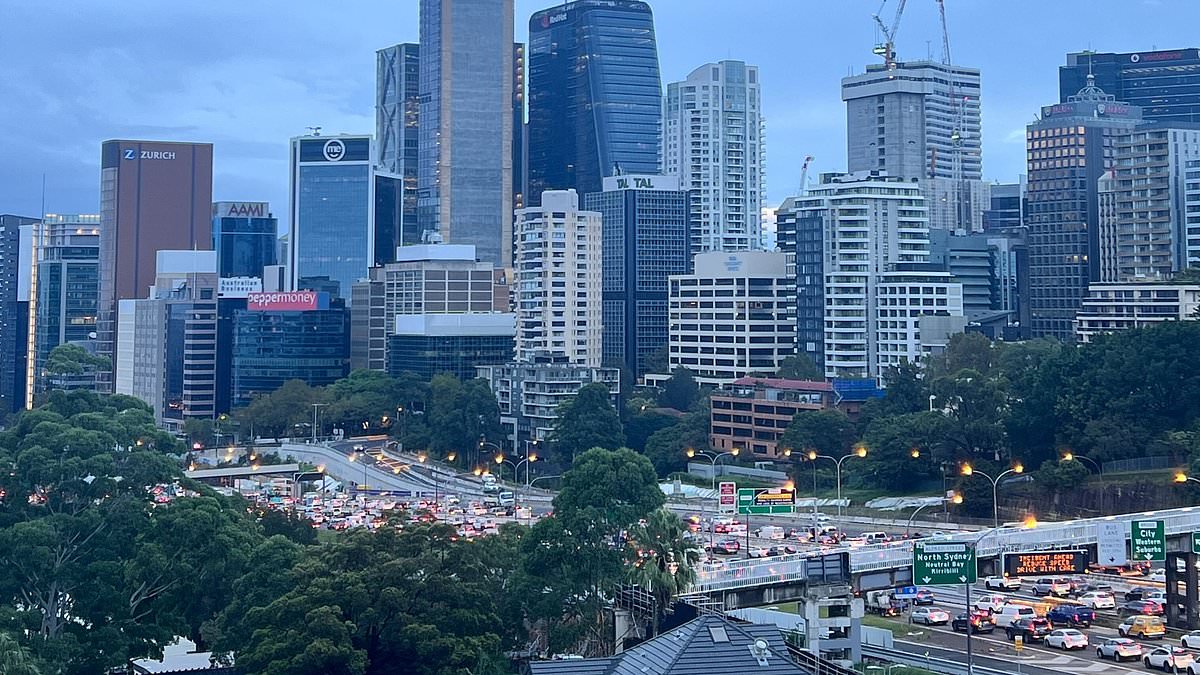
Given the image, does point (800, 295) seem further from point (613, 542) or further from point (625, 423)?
point (613, 542)

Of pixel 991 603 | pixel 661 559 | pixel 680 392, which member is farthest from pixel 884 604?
pixel 680 392

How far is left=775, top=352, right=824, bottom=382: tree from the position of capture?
176750mm

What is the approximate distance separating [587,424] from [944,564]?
9341cm

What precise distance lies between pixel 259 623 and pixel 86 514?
15.3 m

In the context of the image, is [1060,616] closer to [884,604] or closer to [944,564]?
[884,604]

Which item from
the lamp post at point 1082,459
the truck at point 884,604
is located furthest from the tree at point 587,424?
the truck at point 884,604

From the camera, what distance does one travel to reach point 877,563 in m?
68.4

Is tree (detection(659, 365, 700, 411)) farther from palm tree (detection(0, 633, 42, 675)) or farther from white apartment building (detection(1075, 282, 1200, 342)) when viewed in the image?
palm tree (detection(0, 633, 42, 675))

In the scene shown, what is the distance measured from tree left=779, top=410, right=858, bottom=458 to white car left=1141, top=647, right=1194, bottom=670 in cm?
6934

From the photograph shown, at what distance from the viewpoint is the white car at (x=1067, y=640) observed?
7250 centimetres

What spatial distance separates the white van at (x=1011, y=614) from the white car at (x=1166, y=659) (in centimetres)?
1050

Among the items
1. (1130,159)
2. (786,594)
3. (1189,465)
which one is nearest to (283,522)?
(786,594)

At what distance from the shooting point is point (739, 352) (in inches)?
7721

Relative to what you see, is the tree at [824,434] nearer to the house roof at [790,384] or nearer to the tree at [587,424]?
the house roof at [790,384]
